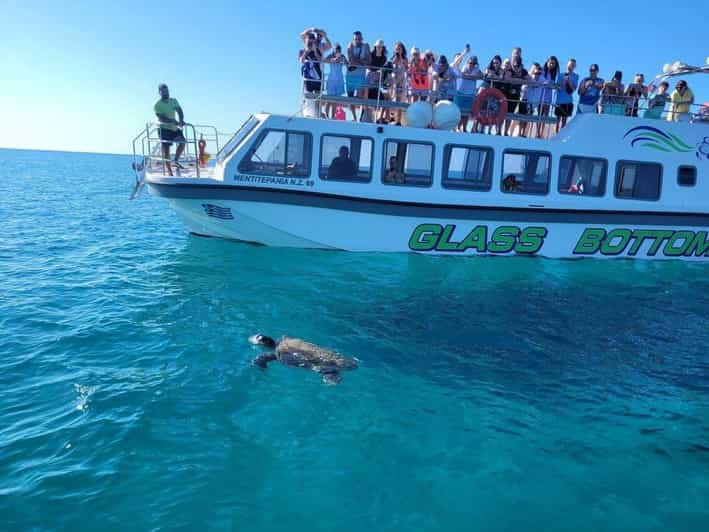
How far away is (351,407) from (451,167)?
24.0ft

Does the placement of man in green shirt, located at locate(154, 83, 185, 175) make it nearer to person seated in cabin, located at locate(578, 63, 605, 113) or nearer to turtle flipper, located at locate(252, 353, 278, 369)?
turtle flipper, located at locate(252, 353, 278, 369)

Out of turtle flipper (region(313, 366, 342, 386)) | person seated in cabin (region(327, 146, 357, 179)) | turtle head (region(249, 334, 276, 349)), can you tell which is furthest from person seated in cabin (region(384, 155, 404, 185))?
turtle flipper (region(313, 366, 342, 386))

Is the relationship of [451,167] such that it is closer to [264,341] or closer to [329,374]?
[264,341]

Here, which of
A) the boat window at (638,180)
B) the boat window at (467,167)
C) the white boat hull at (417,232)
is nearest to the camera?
the white boat hull at (417,232)

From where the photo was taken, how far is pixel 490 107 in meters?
11.4

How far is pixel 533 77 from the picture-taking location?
464 inches

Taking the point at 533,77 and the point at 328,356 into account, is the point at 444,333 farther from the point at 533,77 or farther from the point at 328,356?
the point at 533,77

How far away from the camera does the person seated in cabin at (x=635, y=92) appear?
12109mm

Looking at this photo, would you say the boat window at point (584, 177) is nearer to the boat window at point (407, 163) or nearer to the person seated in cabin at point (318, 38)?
the boat window at point (407, 163)

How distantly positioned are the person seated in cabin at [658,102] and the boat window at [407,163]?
5.69 metres

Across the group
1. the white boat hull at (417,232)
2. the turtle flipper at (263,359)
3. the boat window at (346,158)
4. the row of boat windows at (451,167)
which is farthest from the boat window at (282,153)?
the turtle flipper at (263,359)

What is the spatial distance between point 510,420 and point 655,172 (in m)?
9.70

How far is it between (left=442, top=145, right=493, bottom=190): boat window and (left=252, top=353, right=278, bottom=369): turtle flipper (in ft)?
21.0

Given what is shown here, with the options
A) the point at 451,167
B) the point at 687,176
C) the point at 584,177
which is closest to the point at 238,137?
the point at 451,167
